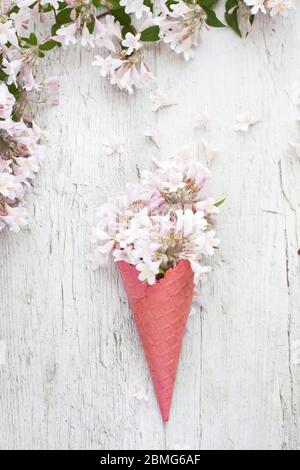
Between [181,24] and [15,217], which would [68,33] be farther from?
[15,217]

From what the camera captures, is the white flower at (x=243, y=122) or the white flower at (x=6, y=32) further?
the white flower at (x=243, y=122)

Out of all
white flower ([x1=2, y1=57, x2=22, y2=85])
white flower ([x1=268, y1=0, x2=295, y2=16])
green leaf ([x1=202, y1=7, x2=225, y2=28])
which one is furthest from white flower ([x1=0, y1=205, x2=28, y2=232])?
white flower ([x1=268, y1=0, x2=295, y2=16])

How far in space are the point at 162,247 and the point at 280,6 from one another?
0.65m

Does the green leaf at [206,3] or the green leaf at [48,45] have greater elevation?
the green leaf at [206,3]

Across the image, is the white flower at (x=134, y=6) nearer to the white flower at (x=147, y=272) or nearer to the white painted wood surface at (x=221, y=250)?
the white painted wood surface at (x=221, y=250)

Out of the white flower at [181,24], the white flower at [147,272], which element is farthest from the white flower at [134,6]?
the white flower at [147,272]

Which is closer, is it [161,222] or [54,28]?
[161,222]

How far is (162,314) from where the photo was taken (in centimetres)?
149

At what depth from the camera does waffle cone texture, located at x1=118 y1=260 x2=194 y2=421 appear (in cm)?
148

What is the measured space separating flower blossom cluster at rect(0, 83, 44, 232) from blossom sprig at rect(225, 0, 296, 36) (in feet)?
1.86

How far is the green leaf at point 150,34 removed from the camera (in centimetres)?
156

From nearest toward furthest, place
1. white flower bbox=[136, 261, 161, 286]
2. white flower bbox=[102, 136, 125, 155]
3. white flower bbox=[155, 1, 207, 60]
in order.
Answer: white flower bbox=[136, 261, 161, 286] < white flower bbox=[155, 1, 207, 60] < white flower bbox=[102, 136, 125, 155]

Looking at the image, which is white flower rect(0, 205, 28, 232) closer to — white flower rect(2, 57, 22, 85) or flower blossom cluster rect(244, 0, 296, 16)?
white flower rect(2, 57, 22, 85)

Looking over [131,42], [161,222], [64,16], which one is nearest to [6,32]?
[64,16]
